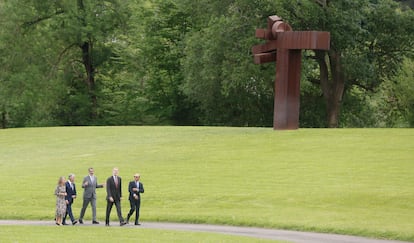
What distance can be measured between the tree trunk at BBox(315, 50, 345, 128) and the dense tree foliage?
8 cm

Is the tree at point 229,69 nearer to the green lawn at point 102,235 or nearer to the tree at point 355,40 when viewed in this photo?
the tree at point 355,40

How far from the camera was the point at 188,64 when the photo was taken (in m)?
59.8

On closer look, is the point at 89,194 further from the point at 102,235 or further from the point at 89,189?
the point at 102,235

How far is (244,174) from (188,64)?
94.2 ft

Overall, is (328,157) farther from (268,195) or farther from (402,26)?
(402,26)

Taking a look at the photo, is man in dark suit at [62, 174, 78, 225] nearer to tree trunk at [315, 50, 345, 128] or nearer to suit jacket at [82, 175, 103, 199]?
suit jacket at [82, 175, 103, 199]

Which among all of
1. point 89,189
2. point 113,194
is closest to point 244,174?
point 89,189

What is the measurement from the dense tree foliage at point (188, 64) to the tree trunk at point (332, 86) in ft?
0.25

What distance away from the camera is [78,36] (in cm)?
6800

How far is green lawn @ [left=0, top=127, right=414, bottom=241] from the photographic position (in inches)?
990

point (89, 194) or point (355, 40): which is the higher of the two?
point (355, 40)

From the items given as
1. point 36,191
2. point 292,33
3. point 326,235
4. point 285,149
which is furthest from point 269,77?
point 326,235

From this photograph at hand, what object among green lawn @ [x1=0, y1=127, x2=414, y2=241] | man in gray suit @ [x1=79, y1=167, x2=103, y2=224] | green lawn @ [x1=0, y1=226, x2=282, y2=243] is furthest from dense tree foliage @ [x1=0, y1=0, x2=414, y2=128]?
green lawn @ [x1=0, y1=226, x2=282, y2=243]

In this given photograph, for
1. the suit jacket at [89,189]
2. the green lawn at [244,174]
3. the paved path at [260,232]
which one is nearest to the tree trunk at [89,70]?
the green lawn at [244,174]
